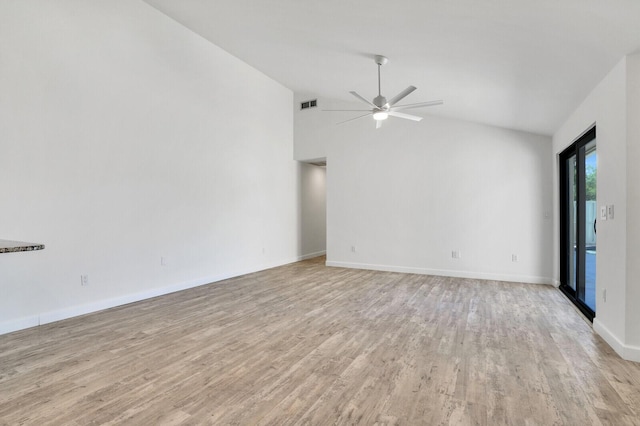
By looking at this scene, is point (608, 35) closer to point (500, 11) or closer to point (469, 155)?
point (500, 11)

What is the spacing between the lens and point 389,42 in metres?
3.40

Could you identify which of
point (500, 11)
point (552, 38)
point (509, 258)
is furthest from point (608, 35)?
point (509, 258)

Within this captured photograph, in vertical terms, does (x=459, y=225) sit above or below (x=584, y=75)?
below

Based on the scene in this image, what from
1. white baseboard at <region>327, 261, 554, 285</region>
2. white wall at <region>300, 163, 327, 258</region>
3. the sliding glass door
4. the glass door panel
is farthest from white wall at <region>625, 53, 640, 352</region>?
white wall at <region>300, 163, 327, 258</region>

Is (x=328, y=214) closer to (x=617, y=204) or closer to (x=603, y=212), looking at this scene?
(x=603, y=212)

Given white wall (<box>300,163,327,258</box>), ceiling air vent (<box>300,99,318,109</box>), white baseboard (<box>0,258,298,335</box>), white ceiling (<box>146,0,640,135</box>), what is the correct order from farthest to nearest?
1. white wall (<box>300,163,327,258</box>)
2. ceiling air vent (<box>300,99,318,109</box>)
3. white baseboard (<box>0,258,298,335</box>)
4. white ceiling (<box>146,0,640,135</box>)

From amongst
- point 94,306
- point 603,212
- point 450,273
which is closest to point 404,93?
point 603,212

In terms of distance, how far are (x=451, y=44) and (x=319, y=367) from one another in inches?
117

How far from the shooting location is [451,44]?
10.1 ft

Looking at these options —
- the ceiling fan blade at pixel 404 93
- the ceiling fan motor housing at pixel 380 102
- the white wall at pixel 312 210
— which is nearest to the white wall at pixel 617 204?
the ceiling fan blade at pixel 404 93

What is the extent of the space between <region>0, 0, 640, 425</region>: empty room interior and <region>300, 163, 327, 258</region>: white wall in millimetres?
837

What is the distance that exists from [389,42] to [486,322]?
3.04m

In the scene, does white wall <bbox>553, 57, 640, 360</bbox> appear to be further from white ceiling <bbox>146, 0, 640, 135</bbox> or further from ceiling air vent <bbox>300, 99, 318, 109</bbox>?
ceiling air vent <bbox>300, 99, 318, 109</bbox>

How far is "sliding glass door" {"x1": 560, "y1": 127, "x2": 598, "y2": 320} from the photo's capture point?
152 inches
